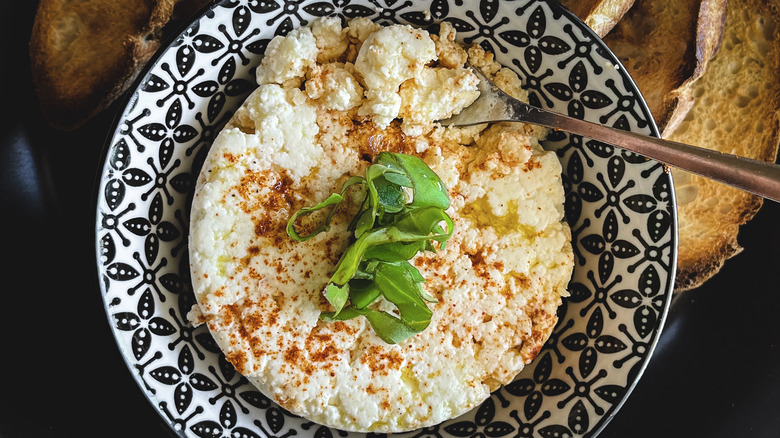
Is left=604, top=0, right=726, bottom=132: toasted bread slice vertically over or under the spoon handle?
over

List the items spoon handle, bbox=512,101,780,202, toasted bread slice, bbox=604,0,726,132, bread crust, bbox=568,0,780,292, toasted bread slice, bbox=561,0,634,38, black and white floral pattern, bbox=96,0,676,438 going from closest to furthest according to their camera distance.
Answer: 1. spoon handle, bbox=512,101,780,202
2. black and white floral pattern, bbox=96,0,676,438
3. toasted bread slice, bbox=561,0,634,38
4. toasted bread slice, bbox=604,0,726,132
5. bread crust, bbox=568,0,780,292

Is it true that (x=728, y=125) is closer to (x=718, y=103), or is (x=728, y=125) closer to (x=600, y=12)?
(x=718, y=103)

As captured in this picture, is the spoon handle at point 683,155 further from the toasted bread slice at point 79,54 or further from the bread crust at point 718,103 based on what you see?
the toasted bread slice at point 79,54

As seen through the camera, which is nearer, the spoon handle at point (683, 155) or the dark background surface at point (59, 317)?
the spoon handle at point (683, 155)

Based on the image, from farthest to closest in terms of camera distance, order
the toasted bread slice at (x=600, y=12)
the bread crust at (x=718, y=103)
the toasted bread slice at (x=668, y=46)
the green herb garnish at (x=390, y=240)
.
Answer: the bread crust at (x=718, y=103) < the toasted bread slice at (x=668, y=46) < the toasted bread slice at (x=600, y=12) < the green herb garnish at (x=390, y=240)

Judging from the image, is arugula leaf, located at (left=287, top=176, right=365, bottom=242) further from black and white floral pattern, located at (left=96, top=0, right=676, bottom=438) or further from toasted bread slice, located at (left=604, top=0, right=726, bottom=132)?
toasted bread slice, located at (left=604, top=0, right=726, bottom=132)

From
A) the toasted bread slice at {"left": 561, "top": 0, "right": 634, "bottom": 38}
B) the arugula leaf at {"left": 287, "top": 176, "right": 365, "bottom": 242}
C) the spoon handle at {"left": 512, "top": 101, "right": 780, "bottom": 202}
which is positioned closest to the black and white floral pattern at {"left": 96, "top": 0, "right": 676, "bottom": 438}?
the spoon handle at {"left": 512, "top": 101, "right": 780, "bottom": 202}

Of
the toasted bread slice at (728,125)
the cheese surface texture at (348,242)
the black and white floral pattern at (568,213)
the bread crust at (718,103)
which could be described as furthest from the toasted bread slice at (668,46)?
the cheese surface texture at (348,242)
